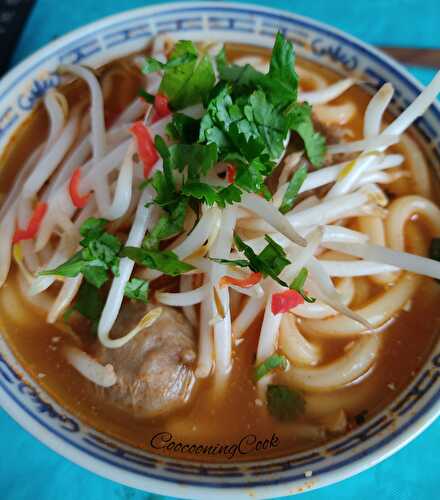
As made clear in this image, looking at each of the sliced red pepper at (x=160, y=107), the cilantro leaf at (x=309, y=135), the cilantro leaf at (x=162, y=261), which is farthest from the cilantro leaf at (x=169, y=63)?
the cilantro leaf at (x=162, y=261)

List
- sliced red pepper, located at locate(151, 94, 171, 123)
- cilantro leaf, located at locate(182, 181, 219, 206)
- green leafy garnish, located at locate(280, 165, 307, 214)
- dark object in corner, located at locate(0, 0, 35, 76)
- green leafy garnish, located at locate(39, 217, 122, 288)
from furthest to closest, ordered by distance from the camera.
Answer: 1. dark object in corner, located at locate(0, 0, 35, 76)
2. sliced red pepper, located at locate(151, 94, 171, 123)
3. green leafy garnish, located at locate(280, 165, 307, 214)
4. green leafy garnish, located at locate(39, 217, 122, 288)
5. cilantro leaf, located at locate(182, 181, 219, 206)

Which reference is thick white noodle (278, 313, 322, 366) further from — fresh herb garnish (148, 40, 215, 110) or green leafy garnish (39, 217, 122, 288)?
fresh herb garnish (148, 40, 215, 110)

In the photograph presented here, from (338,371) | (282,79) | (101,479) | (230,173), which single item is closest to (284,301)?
(338,371)

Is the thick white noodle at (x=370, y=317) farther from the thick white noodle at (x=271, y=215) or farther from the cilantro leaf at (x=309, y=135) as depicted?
the cilantro leaf at (x=309, y=135)

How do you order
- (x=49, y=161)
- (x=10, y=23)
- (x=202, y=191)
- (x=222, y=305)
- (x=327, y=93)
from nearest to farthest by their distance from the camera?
(x=202, y=191) → (x=222, y=305) → (x=49, y=161) → (x=327, y=93) → (x=10, y=23)

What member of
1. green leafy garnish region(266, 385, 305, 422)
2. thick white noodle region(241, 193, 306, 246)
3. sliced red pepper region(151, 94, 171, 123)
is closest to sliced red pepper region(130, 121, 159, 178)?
sliced red pepper region(151, 94, 171, 123)

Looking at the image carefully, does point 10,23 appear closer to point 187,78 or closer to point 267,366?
point 187,78

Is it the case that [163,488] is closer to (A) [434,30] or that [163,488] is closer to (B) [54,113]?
(B) [54,113]

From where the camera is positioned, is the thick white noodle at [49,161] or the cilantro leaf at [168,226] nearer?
the cilantro leaf at [168,226]
